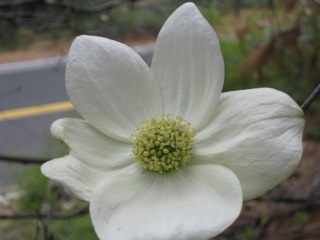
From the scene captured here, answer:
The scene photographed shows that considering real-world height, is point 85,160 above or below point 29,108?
above

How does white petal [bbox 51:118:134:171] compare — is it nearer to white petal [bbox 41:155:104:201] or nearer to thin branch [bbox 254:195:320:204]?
white petal [bbox 41:155:104:201]

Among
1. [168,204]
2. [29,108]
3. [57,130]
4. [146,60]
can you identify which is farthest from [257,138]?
[29,108]

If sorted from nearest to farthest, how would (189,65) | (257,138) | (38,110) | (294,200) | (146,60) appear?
(257,138) → (189,65) → (294,200) → (146,60) → (38,110)

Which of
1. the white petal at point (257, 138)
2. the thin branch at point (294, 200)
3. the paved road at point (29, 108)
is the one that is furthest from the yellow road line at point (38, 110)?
the white petal at point (257, 138)

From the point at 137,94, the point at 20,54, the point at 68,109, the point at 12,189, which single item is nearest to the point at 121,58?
the point at 137,94

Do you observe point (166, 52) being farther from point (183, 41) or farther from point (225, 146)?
point (225, 146)

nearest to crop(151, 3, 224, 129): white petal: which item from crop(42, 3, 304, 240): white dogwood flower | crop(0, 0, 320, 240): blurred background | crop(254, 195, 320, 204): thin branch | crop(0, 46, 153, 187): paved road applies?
crop(42, 3, 304, 240): white dogwood flower

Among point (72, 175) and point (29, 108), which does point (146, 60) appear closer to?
point (29, 108)

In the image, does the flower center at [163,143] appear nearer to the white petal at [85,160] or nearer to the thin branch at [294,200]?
the white petal at [85,160]
